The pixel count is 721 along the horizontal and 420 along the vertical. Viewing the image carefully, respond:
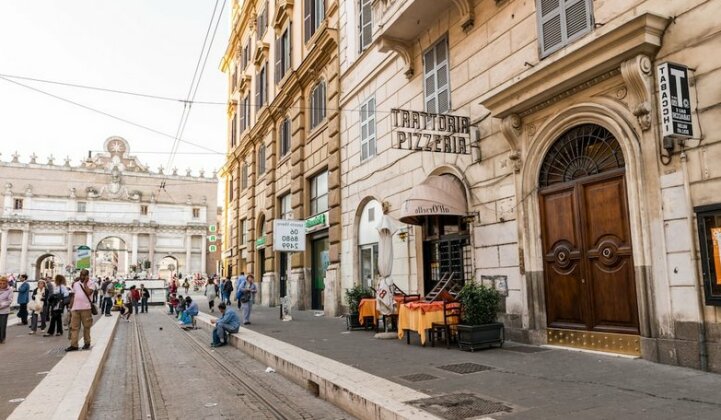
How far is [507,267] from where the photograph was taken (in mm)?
10367

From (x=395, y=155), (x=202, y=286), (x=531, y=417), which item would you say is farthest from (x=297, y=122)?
(x=202, y=286)

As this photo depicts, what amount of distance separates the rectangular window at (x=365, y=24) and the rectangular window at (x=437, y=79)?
3789 mm

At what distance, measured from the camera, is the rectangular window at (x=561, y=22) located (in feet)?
→ 28.9

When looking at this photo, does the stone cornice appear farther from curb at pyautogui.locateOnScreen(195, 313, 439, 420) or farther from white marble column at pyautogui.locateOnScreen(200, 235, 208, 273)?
white marble column at pyautogui.locateOnScreen(200, 235, 208, 273)

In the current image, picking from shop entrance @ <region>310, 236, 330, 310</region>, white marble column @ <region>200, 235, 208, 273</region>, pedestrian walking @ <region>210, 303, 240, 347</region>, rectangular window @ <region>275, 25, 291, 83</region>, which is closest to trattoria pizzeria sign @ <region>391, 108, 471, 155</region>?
pedestrian walking @ <region>210, 303, 240, 347</region>

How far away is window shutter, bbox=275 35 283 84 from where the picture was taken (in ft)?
84.9

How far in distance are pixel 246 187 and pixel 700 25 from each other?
95.1 ft

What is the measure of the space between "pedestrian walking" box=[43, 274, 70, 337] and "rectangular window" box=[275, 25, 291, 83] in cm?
1416

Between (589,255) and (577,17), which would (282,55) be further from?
(589,255)

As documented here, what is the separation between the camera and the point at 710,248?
655cm

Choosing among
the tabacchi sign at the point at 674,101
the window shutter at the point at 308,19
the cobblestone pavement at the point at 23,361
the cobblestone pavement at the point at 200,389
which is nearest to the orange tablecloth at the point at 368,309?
the cobblestone pavement at the point at 200,389

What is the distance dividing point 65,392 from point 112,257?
326 ft

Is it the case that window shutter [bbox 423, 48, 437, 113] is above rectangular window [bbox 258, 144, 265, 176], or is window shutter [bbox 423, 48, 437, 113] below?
below

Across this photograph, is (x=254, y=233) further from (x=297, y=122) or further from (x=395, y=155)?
(x=395, y=155)
